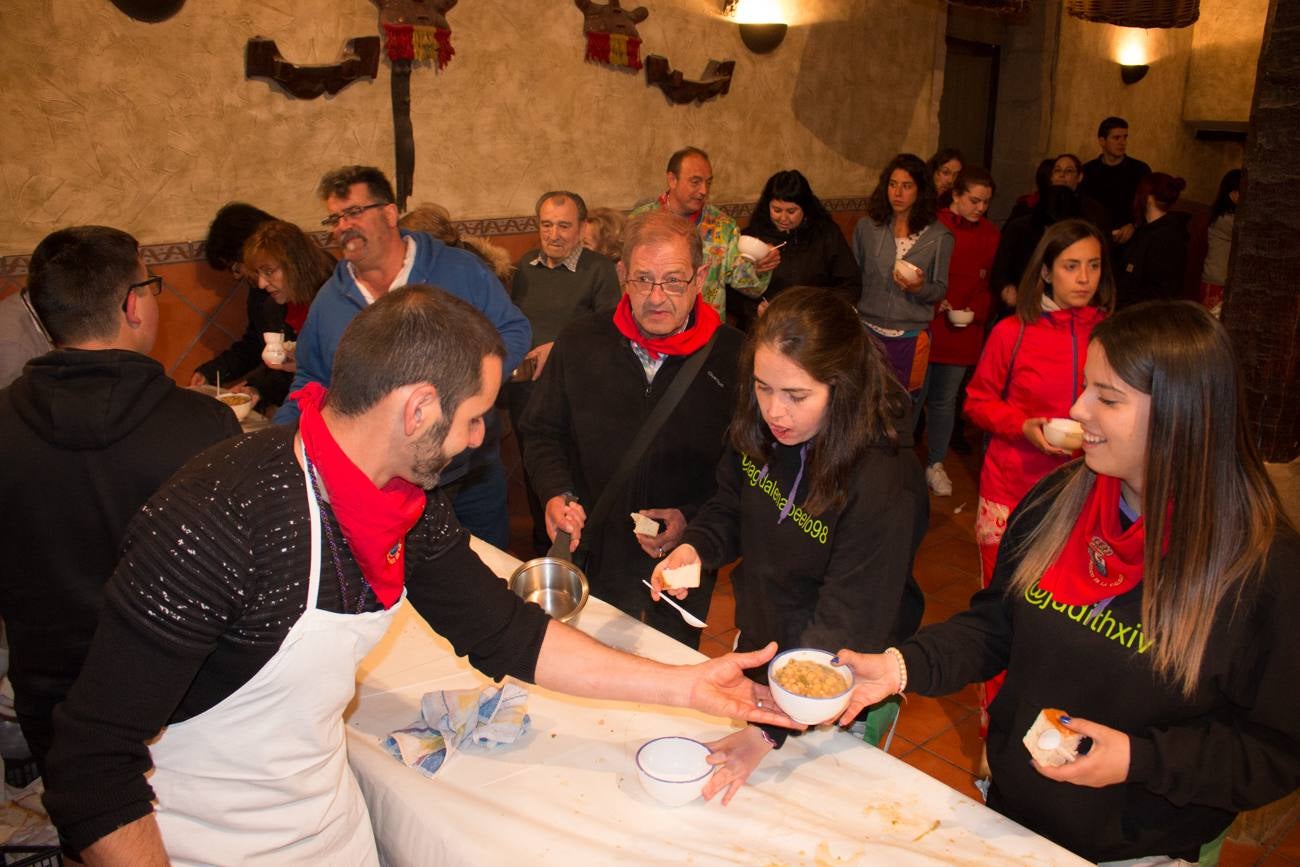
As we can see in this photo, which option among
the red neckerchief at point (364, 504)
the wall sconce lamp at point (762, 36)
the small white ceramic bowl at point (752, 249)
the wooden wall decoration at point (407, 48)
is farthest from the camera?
the wall sconce lamp at point (762, 36)

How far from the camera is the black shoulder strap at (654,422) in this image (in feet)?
9.04

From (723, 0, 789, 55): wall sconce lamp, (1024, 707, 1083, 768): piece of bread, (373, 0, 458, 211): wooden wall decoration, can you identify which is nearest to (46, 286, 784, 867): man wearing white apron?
(1024, 707, 1083, 768): piece of bread

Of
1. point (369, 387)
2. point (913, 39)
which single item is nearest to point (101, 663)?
A: point (369, 387)

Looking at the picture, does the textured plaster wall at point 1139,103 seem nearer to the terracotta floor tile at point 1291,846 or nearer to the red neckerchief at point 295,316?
the terracotta floor tile at point 1291,846

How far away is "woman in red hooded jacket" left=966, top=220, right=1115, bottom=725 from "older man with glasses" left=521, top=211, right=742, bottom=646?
1.17 m

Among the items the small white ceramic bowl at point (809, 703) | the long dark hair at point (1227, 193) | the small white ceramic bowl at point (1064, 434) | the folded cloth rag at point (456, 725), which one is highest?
the long dark hair at point (1227, 193)

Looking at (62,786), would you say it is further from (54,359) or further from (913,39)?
(913,39)

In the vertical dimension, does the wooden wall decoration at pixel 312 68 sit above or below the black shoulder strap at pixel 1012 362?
above

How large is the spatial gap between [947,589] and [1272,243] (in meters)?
2.37

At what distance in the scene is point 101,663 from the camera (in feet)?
4.30

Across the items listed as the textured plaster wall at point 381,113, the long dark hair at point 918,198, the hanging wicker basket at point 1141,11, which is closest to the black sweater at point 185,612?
the textured plaster wall at point 381,113

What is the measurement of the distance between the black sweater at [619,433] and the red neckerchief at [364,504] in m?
1.28

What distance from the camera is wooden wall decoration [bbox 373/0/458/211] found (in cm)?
472

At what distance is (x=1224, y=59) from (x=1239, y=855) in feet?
35.5
